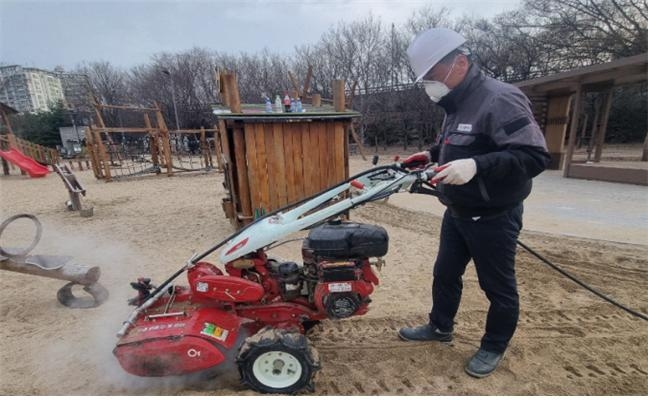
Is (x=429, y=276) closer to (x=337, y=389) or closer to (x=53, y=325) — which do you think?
(x=337, y=389)

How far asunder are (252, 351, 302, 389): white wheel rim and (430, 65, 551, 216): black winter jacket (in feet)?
4.62

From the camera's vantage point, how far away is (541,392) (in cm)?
210

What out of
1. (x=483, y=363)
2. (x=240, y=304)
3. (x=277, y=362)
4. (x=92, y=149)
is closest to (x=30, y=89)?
(x=92, y=149)

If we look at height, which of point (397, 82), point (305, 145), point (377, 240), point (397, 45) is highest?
point (397, 45)

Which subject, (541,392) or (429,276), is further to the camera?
(429,276)

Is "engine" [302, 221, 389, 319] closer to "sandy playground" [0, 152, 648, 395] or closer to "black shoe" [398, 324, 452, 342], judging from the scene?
"sandy playground" [0, 152, 648, 395]

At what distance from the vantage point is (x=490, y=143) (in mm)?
1919

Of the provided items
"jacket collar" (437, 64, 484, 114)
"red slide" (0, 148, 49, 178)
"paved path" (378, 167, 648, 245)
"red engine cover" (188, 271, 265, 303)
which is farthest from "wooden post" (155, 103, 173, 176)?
"jacket collar" (437, 64, 484, 114)

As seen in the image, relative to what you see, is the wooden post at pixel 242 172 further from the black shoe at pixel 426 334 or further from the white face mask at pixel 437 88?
the white face mask at pixel 437 88

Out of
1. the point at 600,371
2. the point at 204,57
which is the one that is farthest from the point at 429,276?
the point at 204,57

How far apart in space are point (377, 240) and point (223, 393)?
1360 millimetres

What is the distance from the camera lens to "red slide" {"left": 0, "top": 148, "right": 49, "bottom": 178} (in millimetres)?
13562

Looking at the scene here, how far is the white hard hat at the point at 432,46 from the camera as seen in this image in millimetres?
1944

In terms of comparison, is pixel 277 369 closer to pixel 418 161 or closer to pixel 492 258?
pixel 492 258
